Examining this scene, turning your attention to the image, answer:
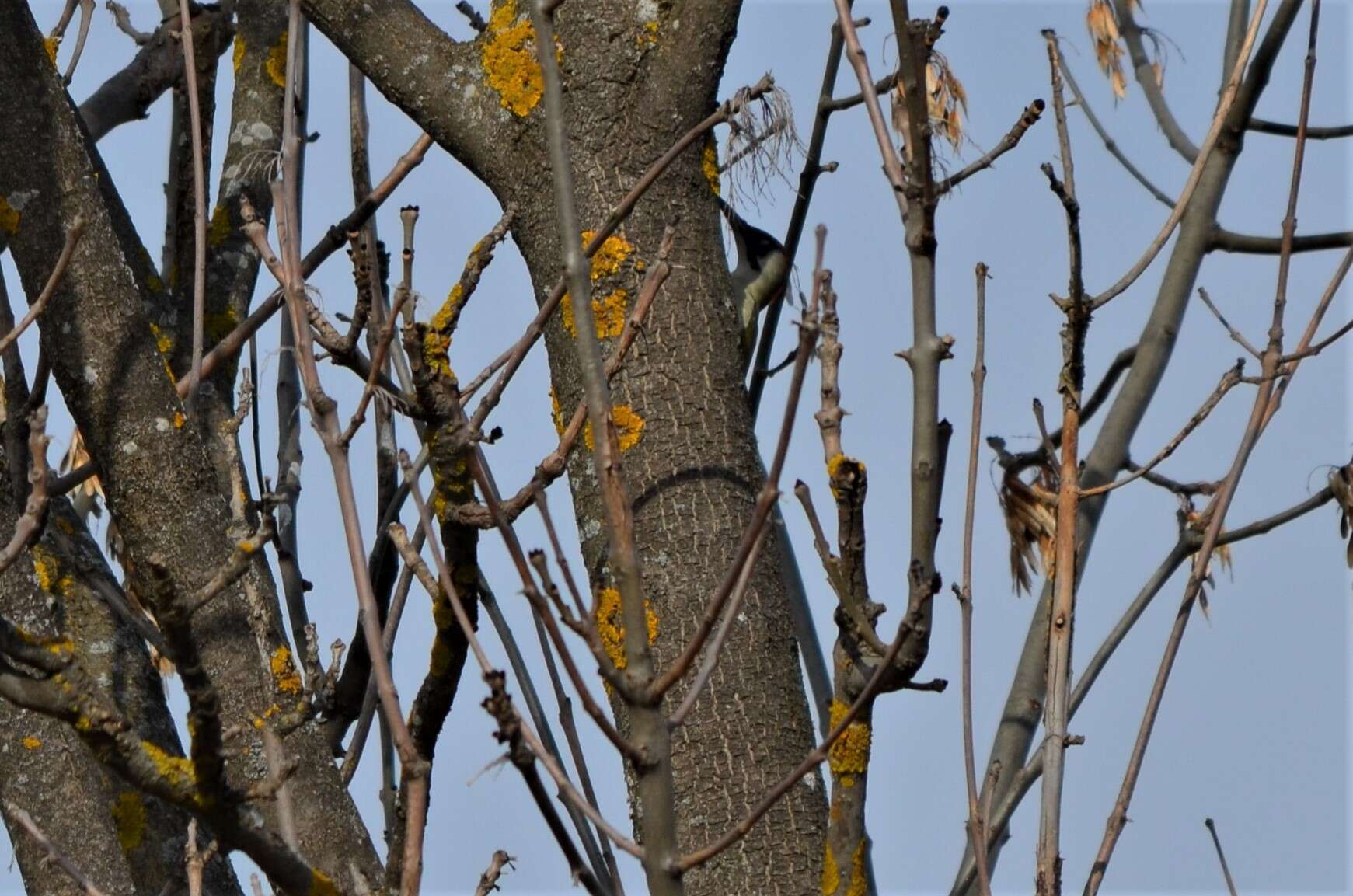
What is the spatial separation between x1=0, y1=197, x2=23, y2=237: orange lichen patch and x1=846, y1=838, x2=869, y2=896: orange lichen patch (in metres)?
1.22

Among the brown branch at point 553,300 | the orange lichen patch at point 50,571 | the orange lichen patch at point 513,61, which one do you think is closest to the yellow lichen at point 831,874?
the brown branch at point 553,300

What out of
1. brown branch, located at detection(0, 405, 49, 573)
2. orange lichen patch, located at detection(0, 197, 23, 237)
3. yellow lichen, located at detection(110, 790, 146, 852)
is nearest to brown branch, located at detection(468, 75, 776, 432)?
brown branch, located at detection(0, 405, 49, 573)

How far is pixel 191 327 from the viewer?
93.0 inches

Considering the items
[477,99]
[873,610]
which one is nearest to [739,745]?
[873,610]

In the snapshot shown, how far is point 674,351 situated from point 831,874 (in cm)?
69

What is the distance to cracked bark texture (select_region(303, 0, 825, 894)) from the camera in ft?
5.01

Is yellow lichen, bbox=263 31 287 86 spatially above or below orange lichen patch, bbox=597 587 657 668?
above

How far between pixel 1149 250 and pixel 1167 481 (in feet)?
3.34

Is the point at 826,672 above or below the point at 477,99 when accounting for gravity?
below

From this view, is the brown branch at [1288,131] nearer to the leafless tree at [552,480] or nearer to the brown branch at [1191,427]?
A: the leafless tree at [552,480]

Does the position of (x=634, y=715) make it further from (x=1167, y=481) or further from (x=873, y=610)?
(x=1167, y=481)

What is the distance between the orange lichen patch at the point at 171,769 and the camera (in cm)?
100

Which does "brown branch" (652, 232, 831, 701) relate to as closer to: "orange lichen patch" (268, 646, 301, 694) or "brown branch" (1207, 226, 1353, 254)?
"orange lichen patch" (268, 646, 301, 694)

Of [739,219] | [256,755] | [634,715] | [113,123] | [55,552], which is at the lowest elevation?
[634,715]
